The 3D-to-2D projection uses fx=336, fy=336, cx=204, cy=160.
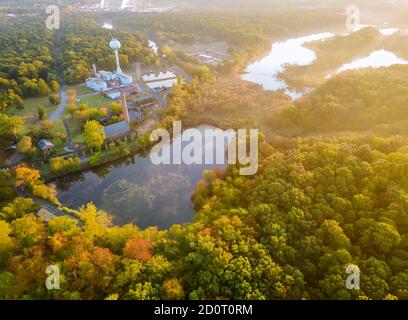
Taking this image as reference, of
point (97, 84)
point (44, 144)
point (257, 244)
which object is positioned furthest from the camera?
point (97, 84)

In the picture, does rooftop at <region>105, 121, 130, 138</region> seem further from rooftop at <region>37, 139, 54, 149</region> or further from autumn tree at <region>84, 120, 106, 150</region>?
rooftop at <region>37, 139, 54, 149</region>

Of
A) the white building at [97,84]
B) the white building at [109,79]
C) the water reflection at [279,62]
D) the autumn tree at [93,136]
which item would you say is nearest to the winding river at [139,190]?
the autumn tree at [93,136]

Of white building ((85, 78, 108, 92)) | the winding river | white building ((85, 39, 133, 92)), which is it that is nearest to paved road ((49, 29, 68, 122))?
white building ((85, 78, 108, 92))

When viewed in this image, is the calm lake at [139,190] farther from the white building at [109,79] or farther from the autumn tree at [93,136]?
the white building at [109,79]

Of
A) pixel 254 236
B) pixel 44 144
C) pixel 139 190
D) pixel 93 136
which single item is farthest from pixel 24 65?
pixel 254 236

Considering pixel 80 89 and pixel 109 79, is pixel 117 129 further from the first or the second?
pixel 109 79

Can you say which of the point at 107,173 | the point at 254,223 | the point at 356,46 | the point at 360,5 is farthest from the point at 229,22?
the point at 254,223

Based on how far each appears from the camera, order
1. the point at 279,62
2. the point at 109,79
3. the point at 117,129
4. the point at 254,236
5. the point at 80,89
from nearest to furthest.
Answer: the point at 254,236 < the point at 117,129 < the point at 80,89 < the point at 109,79 < the point at 279,62

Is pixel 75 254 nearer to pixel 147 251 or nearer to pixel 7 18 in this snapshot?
pixel 147 251
